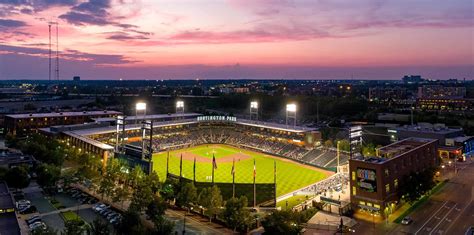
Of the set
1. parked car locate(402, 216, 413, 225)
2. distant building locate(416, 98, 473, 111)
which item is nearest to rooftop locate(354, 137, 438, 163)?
parked car locate(402, 216, 413, 225)

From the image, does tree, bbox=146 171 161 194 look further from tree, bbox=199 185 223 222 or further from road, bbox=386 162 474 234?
road, bbox=386 162 474 234

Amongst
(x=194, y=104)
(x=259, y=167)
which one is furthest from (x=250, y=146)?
(x=194, y=104)

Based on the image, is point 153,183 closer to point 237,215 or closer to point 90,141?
point 237,215

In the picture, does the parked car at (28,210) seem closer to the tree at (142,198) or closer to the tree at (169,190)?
the tree at (142,198)

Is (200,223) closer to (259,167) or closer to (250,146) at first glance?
(259,167)

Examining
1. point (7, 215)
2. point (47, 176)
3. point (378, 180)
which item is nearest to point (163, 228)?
point (7, 215)

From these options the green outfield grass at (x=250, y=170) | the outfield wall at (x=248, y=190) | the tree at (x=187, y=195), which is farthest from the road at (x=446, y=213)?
the tree at (x=187, y=195)

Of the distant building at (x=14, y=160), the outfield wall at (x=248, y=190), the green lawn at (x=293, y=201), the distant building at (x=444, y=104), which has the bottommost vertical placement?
the green lawn at (x=293, y=201)
